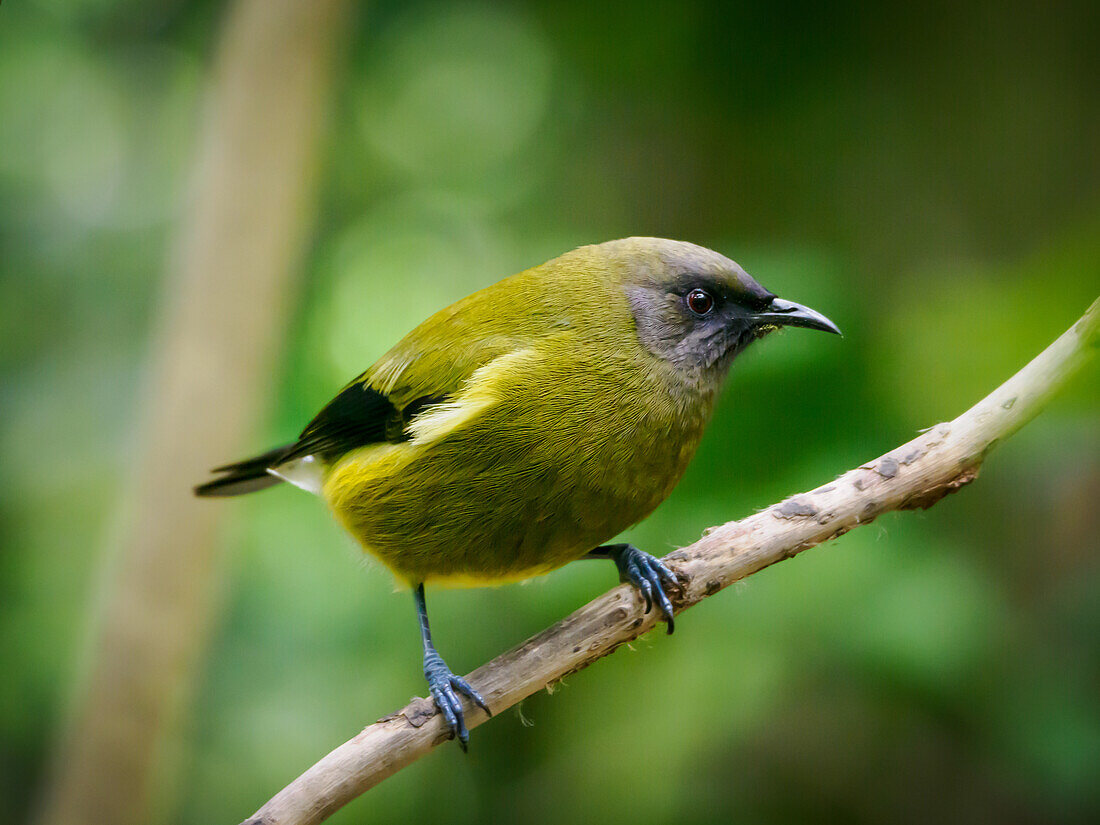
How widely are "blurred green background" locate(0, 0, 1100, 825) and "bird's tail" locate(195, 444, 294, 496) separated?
25 cm

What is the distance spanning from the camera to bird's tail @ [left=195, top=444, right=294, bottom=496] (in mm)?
2736

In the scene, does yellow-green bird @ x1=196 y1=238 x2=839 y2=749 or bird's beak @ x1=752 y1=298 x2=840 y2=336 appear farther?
bird's beak @ x1=752 y1=298 x2=840 y2=336

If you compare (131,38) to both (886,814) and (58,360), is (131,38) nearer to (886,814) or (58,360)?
(58,360)

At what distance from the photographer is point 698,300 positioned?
235 cm

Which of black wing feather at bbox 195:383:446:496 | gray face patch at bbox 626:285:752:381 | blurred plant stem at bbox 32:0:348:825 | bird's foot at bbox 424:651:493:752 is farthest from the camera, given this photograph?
blurred plant stem at bbox 32:0:348:825

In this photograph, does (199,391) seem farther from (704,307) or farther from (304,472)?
(704,307)

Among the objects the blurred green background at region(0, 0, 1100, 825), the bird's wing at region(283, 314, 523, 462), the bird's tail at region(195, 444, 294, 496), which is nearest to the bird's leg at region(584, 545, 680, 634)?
the blurred green background at region(0, 0, 1100, 825)

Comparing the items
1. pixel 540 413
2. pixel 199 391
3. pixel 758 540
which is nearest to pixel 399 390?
pixel 540 413

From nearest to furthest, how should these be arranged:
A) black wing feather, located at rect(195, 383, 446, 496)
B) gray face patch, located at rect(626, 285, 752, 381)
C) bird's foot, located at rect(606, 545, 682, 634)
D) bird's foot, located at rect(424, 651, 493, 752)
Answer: bird's foot, located at rect(424, 651, 493, 752), bird's foot, located at rect(606, 545, 682, 634), gray face patch, located at rect(626, 285, 752, 381), black wing feather, located at rect(195, 383, 446, 496)

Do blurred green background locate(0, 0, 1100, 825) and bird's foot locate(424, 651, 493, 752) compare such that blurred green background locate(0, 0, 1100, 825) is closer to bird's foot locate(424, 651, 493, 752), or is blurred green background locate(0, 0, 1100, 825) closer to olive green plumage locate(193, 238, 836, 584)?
olive green plumage locate(193, 238, 836, 584)

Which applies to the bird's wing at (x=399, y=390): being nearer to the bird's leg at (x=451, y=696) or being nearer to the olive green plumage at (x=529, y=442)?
the olive green plumage at (x=529, y=442)

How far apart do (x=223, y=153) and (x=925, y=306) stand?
2400mm

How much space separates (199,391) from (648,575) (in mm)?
1860

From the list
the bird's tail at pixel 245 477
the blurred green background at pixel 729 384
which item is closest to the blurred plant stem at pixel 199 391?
the blurred green background at pixel 729 384
